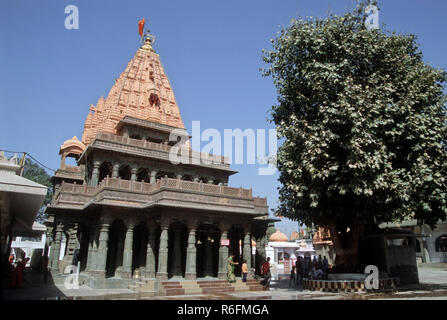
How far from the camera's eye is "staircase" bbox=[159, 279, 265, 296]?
17616 millimetres

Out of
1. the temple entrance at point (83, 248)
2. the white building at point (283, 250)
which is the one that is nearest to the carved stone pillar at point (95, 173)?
the temple entrance at point (83, 248)

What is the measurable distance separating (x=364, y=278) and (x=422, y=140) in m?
7.60

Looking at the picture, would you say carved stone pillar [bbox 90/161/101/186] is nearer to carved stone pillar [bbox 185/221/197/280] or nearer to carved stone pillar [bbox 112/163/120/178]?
carved stone pillar [bbox 112/163/120/178]

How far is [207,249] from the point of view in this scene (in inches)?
896

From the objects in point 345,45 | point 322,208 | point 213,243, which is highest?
point 345,45

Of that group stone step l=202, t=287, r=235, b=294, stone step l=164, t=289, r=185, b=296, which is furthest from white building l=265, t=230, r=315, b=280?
stone step l=164, t=289, r=185, b=296

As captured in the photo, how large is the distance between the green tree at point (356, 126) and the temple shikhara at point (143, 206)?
5365mm

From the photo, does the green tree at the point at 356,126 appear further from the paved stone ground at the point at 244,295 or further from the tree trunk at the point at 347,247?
the paved stone ground at the point at 244,295

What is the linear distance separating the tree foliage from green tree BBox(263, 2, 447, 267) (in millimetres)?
51

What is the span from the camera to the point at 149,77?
37.3 m

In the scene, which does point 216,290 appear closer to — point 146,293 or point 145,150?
point 146,293

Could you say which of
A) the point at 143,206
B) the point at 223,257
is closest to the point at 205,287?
the point at 223,257
